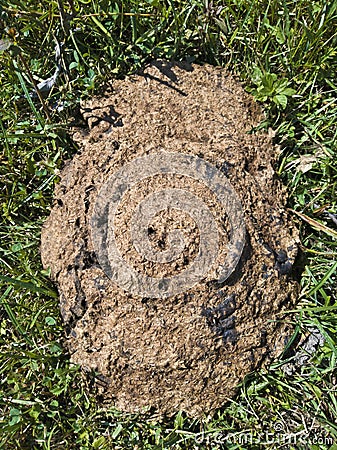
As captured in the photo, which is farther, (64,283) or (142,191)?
(64,283)

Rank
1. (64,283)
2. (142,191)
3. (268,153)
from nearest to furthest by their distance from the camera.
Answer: (142,191) → (64,283) → (268,153)

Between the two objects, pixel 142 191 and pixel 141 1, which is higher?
pixel 141 1

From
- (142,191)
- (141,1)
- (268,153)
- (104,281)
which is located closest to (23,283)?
(104,281)

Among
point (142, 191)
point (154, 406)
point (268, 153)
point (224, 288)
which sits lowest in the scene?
point (154, 406)

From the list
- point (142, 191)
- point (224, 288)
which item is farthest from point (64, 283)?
point (224, 288)

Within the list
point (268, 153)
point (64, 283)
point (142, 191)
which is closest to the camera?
point (142, 191)

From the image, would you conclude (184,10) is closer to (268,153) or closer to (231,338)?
(268,153)
